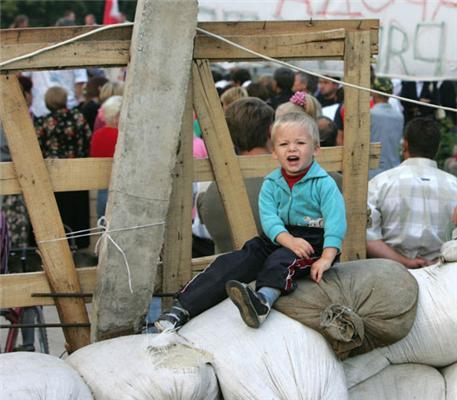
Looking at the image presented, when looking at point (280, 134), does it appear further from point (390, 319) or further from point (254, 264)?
point (390, 319)

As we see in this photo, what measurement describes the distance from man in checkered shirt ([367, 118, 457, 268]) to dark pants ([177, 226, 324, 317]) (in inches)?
41.0

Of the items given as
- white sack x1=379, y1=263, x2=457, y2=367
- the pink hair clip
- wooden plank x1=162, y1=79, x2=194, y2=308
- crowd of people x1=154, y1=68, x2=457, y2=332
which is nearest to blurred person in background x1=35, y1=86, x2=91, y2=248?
crowd of people x1=154, y1=68, x2=457, y2=332

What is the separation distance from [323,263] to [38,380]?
46.8 inches

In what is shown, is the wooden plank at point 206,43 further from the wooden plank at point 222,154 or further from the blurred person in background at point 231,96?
the blurred person in background at point 231,96

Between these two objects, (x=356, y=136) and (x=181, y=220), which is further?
(x=356, y=136)

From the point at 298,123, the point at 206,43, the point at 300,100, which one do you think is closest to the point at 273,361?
the point at 298,123

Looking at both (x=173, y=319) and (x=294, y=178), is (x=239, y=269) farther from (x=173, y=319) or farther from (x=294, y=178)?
(x=294, y=178)

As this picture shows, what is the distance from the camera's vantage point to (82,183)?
13.1ft

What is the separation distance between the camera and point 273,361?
11.9ft

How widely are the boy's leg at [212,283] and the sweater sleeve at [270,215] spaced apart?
0.12 meters

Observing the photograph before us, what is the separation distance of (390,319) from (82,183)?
139 centimetres

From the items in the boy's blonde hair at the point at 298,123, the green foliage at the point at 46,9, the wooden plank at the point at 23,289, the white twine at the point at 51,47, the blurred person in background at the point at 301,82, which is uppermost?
the green foliage at the point at 46,9

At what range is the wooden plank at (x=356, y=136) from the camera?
4.31 meters

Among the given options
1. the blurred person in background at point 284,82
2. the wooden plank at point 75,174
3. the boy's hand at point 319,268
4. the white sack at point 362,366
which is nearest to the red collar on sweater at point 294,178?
the boy's hand at point 319,268
